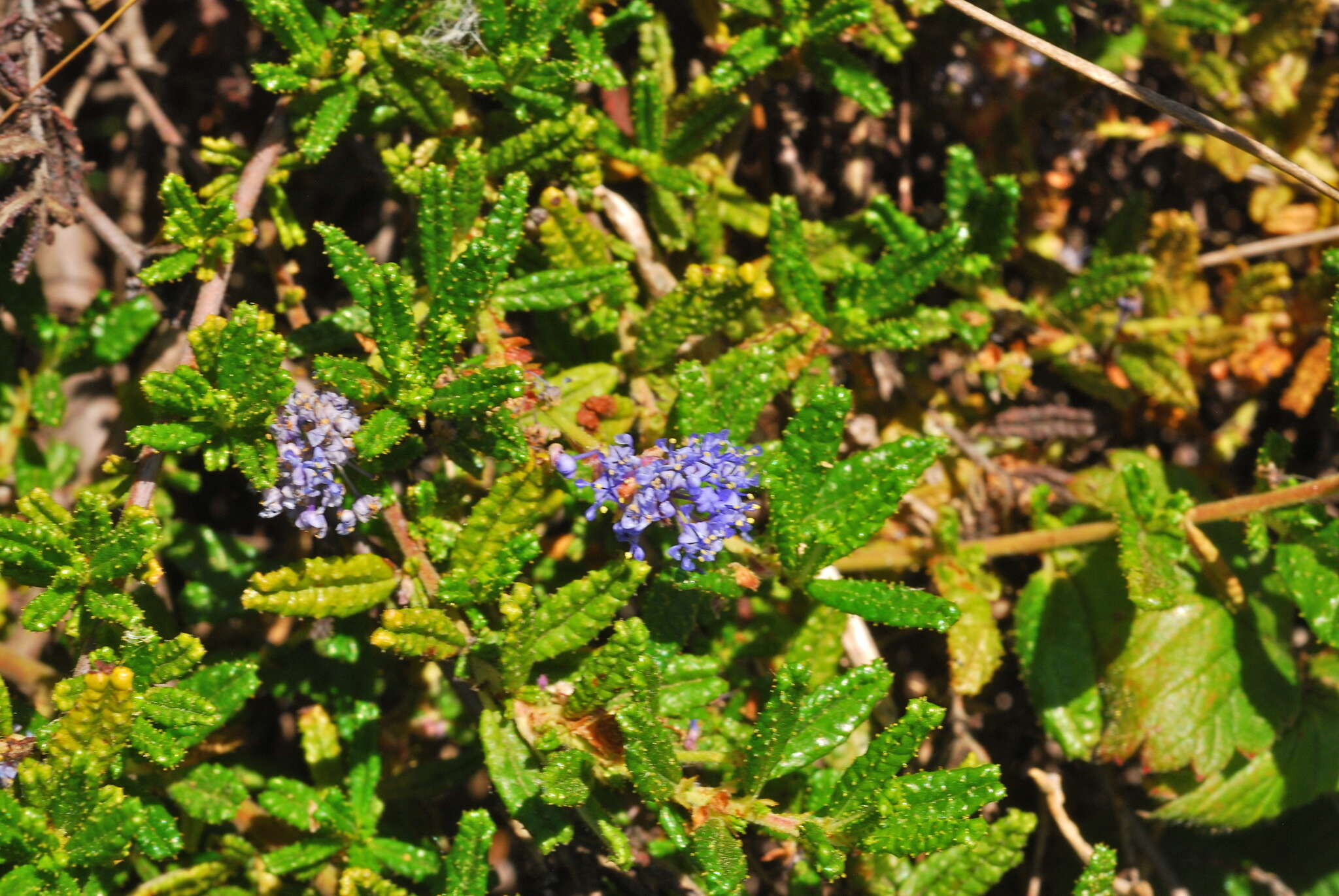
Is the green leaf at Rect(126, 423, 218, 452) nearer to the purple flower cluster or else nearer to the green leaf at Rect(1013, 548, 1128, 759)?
the purple flower cluster

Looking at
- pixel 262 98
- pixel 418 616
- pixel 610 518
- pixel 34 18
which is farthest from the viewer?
pixel 262 98

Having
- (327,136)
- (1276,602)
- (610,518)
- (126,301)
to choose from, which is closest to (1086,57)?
(1276,602)

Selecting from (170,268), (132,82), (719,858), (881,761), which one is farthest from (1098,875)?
(132,82)

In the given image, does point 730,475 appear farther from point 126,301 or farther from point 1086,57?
point 1086,57

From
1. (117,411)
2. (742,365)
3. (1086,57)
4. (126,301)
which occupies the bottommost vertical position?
(742,365)

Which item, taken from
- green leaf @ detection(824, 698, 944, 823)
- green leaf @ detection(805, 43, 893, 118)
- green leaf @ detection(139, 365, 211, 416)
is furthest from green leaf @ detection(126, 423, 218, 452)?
green leaf @ detection(805, 43, 893, 118)

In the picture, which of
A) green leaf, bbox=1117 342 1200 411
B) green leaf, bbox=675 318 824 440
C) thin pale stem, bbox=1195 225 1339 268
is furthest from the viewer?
thin pale stem, bbox=1195 225 1339 268

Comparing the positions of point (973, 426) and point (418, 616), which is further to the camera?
point (973, 426)
